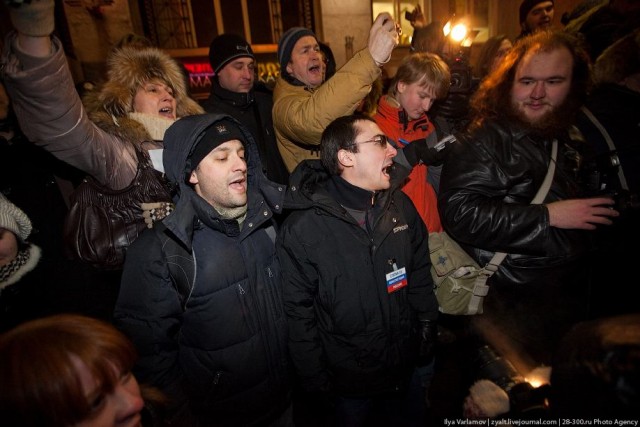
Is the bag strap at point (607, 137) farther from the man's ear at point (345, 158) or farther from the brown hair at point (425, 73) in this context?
the man's ear at point (345, 158)

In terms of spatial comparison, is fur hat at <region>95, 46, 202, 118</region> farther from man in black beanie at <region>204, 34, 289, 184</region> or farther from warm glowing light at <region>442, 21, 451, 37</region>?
warm glowing light at <region>442, 21, 451, 37</region>

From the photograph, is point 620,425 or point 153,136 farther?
point 153,136

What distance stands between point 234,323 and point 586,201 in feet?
7.68

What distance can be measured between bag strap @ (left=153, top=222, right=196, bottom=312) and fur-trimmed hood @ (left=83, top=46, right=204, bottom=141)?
0.85 meters

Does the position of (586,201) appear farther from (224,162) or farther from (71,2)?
(71,2)

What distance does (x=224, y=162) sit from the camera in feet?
6.17

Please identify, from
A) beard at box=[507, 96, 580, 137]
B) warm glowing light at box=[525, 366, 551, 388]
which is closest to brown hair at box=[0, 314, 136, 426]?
warm glowing light at box=[525, 366, 551, 388]

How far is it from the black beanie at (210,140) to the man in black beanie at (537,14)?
480 cm

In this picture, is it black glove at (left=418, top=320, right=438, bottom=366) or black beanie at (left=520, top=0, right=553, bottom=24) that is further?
black beanie at (left=520, top=0, right=553, bottom=24)

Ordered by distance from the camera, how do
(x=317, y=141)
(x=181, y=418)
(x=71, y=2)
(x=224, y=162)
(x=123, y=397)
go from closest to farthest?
(x=123, y=397) < (x=181, y=418) < (x=224, y=162) < (x=317, y=141) < (x=71, y=2)

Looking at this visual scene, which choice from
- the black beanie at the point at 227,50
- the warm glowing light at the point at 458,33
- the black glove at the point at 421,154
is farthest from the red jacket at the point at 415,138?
the black beanie at the point at 227,50

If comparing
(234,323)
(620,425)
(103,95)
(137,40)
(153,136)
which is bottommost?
(234,323)

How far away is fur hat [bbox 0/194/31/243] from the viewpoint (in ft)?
5.97

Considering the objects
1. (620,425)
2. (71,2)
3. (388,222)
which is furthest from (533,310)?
(71,2)
